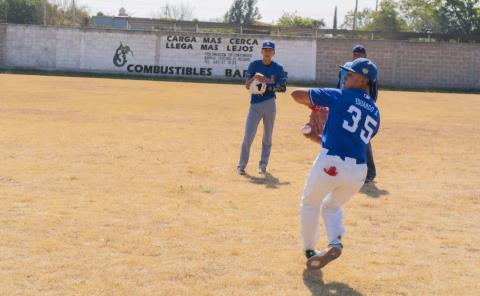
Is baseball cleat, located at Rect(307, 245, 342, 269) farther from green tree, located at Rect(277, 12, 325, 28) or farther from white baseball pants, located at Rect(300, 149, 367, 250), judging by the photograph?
green tree, located at Rect(277, 12, 325, 28)

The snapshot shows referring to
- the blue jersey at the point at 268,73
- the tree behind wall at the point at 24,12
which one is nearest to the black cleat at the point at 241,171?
the blue jersey at the point at 268,73

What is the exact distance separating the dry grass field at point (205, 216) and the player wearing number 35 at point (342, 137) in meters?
0.69

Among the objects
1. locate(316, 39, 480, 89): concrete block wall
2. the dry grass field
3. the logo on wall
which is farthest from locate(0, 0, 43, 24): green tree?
the dry grass field

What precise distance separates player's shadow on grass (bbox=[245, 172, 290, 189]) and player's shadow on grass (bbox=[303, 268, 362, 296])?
400 centimetres

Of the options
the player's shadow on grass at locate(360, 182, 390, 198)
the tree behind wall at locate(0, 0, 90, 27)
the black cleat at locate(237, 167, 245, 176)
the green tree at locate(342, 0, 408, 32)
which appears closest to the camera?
the player's shadow on grass at locate(360, 182, 390, 198)

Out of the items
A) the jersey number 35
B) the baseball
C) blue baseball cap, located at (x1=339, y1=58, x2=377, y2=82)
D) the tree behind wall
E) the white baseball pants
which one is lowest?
the white baseball pants

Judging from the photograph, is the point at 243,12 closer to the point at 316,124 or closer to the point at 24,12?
the point at 24,12

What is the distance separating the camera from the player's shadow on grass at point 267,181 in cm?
992

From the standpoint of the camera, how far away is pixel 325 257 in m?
5.62

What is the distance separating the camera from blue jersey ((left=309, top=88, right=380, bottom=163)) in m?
5.49

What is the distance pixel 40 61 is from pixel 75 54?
2.20m

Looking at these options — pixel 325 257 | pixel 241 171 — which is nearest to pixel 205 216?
pixel 325 257

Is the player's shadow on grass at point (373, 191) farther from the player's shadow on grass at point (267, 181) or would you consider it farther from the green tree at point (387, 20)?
the green tree at point (387, 20)

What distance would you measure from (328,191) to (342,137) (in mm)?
483
